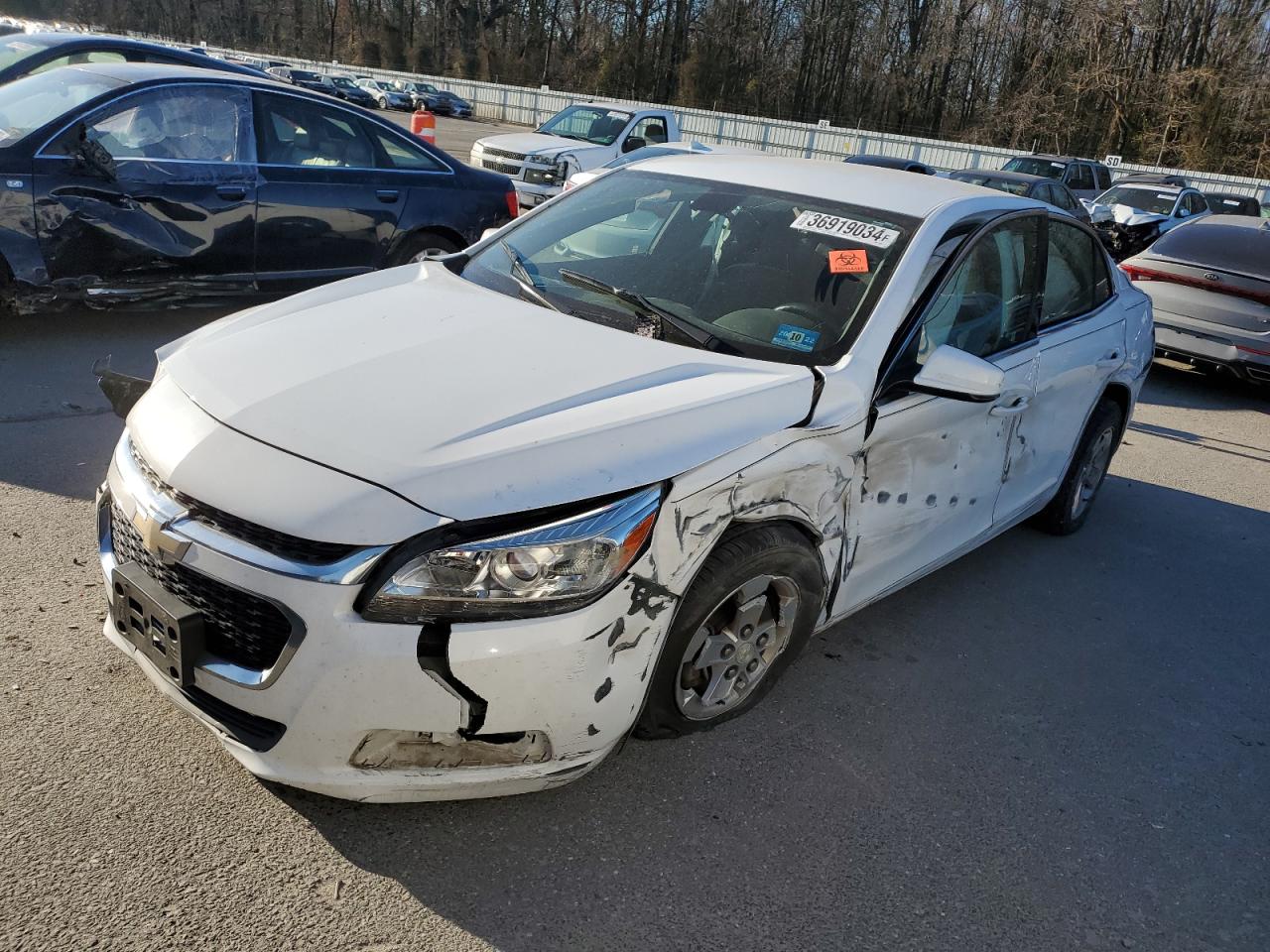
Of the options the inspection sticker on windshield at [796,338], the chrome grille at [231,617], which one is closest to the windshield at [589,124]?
the inspection sticker on windshield at [796,338]

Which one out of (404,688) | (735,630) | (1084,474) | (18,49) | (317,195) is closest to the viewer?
(404,688)

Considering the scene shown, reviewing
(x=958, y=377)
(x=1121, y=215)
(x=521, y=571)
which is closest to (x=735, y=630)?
(x=521, y=571)

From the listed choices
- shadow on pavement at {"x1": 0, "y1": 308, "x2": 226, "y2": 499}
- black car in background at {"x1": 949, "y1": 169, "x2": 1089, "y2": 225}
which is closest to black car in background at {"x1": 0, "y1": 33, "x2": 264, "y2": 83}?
shadow on pavement at {"x1": 0, "y1": 308, "x2": 226, "y2": 499}

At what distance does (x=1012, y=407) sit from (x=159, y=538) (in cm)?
303

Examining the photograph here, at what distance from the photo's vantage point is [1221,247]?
362 inches

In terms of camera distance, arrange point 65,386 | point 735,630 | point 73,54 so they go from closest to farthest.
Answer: point 735,630 → point 65,386 → point 73,54

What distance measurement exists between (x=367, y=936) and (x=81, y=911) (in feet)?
2.02

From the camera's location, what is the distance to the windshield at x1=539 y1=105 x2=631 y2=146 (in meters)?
15.4

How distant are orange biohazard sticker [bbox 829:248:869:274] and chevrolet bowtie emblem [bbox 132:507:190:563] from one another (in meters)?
2.22

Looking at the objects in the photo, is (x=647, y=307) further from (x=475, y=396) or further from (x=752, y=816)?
(x=752, y=816)

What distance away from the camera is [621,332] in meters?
3.28

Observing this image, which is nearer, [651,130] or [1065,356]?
[1065,356]

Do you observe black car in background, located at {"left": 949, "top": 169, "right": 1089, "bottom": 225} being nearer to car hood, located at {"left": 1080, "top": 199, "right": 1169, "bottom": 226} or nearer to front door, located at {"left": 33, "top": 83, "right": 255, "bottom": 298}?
car hood, located at {"left": 1080, "top": 199, "right": 1169, "bottom": 226}

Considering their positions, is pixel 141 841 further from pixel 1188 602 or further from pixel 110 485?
pixel 1188 602
